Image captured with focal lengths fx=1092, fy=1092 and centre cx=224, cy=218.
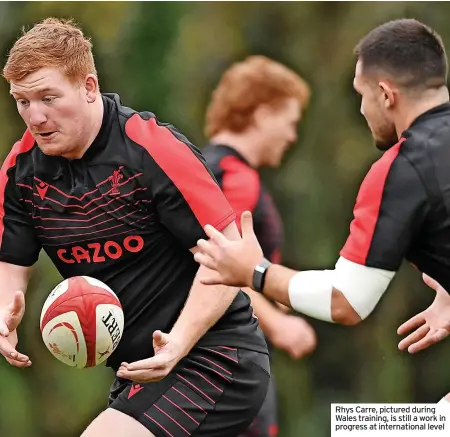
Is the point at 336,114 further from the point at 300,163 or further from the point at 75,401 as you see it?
the point at 75,401

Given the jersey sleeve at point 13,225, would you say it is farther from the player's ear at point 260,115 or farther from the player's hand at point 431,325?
the player's ear at point 260,115

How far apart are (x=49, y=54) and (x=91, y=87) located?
0.23 metres

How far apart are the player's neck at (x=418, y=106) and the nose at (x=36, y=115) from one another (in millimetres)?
1392

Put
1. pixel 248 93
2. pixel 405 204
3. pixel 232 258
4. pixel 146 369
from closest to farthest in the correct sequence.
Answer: pixel 405 204
pixel 232 258
pixel 146 369
pixel 248 93

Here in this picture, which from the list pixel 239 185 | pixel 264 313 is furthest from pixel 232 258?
pixel 264 313

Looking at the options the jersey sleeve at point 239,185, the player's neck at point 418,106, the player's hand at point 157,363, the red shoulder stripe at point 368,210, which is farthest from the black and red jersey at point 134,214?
the jersey sleeve at point 239,185

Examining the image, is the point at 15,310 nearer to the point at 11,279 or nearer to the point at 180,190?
the point at 11,279

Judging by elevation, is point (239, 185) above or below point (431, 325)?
above

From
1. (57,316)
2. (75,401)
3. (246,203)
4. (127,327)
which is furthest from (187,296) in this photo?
(75,401)

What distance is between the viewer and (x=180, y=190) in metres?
4.33

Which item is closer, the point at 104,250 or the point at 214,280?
the point at 214,280

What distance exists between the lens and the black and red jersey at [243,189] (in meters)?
6.05

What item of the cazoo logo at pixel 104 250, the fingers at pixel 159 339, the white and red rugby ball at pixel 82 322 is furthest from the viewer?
the cazoo logo at pixel 104 250

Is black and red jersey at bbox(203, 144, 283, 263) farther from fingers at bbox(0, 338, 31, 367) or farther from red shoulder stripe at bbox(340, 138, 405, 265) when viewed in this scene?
red shoulder stripe at bbox(340, 138, 405, 265)
